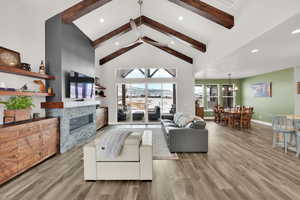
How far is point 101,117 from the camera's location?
7480 millimetres

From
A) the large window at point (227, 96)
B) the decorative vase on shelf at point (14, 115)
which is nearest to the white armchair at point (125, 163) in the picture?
the decorative vase on shelf at point (14, 115)

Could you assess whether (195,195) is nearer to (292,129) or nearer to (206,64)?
(292,129)

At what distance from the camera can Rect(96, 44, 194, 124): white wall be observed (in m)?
8.30

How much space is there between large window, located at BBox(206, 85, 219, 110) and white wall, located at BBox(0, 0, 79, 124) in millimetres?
8773

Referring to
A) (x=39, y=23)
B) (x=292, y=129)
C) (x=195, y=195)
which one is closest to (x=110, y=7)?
(x=39, y=23)

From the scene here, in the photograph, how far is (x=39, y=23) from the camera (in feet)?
13.1

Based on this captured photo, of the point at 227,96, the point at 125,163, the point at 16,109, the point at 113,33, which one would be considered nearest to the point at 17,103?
the point at 16,109

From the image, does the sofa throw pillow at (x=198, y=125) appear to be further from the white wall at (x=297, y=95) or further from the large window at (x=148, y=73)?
the white wall at (x=297, y=95)

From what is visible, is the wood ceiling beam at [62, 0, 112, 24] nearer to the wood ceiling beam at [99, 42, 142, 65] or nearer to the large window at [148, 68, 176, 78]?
the wood ceiling beam at [99, 42, 142, 65]

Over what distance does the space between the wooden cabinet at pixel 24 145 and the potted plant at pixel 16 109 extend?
199 mm

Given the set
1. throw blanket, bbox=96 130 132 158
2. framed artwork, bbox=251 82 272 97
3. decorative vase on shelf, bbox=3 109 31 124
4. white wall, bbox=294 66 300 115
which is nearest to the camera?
throw blanket, bbox=96 130 132 158

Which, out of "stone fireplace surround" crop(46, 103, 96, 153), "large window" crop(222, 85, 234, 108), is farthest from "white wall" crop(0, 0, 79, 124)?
"large window" crop(222, 85, 234, 108)

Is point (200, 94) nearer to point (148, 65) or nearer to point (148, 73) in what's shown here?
point (148, 73)

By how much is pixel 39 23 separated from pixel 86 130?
3.45 m
